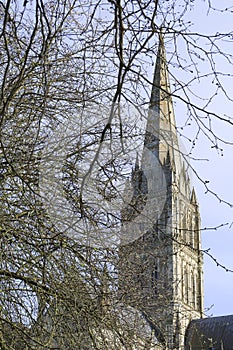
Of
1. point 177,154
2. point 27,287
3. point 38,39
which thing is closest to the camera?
point 177,154

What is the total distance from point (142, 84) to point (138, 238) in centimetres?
99

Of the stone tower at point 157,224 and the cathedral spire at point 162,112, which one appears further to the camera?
the stone tower at point 157,224

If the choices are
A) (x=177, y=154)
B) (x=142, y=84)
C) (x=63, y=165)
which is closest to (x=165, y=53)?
(x=142, y=84)

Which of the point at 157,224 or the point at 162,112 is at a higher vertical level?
the point at 162,112

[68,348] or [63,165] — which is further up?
[63,165]

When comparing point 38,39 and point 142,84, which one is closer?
point 142,84

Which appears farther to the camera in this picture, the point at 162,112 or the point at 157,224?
the point at 157,224

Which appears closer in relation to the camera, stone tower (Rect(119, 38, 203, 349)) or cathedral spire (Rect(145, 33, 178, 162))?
cathedral spire (Rect(145, 33, 178, 162))

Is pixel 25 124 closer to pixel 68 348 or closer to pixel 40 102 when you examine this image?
pixel 40 102

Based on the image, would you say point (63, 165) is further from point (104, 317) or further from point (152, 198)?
point (104, 317)

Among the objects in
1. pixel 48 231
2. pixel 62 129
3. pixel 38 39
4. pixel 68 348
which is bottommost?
pixel 68 348

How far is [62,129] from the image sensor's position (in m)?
2.97

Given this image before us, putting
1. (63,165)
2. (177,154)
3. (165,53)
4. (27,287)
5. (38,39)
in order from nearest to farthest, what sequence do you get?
(165,53)
(177,154)
(63,165)
(27,287)
(38,39)

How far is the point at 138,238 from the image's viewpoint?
302cm
